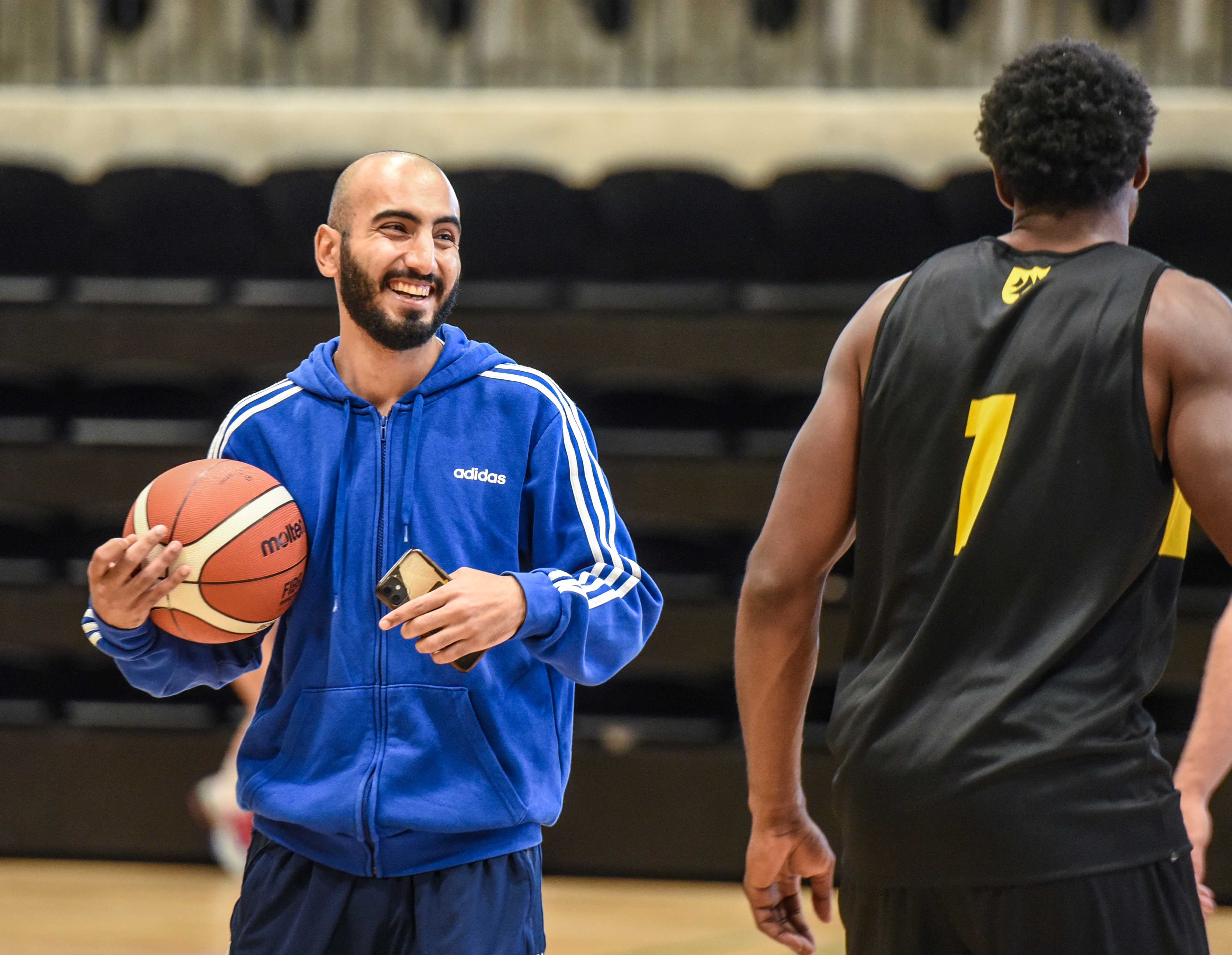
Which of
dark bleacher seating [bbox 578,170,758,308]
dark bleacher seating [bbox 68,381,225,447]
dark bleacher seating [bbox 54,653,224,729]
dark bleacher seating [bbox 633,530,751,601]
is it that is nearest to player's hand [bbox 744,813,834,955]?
dark bleacher seating [bbox 633,530,751,601]

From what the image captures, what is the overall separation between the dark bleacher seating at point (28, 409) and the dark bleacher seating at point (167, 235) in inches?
17.0

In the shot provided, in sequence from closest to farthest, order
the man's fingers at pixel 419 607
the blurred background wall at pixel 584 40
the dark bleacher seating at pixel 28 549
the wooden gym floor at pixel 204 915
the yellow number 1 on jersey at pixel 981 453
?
the yellow number 1 on jersey at pixel 981 453 → the man's fingers at pixel 419 607 → the wooden gym floor at pixel 204 915 → the dark bleacher seating at pixel 28 549 → the blurred background wall at pixel 584 40

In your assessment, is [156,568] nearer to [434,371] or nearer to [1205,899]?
[434,371]

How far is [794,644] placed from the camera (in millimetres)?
1823

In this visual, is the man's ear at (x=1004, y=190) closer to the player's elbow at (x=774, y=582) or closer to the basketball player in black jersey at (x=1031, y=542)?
the basketball player in black jersey at (x=1031, y=542)

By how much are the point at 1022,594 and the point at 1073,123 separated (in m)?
0.53

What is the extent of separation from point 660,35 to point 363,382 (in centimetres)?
493

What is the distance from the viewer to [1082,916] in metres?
1.51

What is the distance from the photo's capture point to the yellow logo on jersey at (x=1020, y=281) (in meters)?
1.64

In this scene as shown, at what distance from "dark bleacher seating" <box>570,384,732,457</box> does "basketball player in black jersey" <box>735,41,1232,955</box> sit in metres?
4.17

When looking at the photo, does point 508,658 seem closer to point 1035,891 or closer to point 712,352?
point 1035,891

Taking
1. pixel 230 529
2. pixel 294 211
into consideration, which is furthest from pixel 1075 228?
pixel 294 211

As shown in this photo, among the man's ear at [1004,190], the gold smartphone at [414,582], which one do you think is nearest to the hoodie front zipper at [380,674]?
the gold smartphone at [414,582]

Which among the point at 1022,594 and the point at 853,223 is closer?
the point at 1022,594
